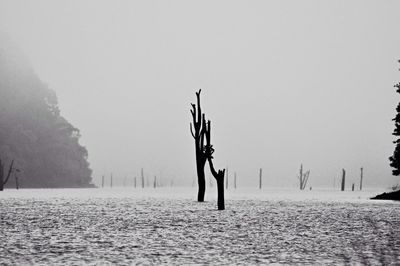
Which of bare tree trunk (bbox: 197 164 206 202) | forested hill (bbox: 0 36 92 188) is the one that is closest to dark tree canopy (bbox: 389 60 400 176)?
bare tree trunk (bbox: 197 164 206 202)

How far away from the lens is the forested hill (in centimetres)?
9519

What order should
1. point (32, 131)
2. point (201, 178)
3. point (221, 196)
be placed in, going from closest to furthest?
point (221, 196), point (201, 178), point (32, 131)

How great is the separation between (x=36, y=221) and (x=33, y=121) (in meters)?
78.5

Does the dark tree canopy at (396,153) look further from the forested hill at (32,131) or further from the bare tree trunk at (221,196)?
the forested hill at (32,131)

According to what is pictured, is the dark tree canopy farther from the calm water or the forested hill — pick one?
the forested hill

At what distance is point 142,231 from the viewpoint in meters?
21.8

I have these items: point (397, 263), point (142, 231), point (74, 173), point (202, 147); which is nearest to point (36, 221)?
point (142, 231)

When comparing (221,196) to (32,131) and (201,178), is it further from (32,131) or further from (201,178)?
(32,131)

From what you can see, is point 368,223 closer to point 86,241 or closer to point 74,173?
point 86,241

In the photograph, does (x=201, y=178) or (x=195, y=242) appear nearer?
(x=195, y=242)

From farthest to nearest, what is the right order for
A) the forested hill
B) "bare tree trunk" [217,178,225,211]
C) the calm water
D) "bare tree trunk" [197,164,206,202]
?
the forested hill
"bare tree trunk" [197,164,206,202]
"bare tree trunk" [217,178,225,211]
the calm water

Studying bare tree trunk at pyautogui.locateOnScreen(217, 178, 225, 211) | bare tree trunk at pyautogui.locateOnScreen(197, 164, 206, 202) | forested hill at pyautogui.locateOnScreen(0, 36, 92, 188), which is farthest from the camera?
forested hill at pyautogui.locateOnScreen(0, 36, 92, 188)

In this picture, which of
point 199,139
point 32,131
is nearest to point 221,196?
point 199,139

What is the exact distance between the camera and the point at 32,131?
99750 millimetres
